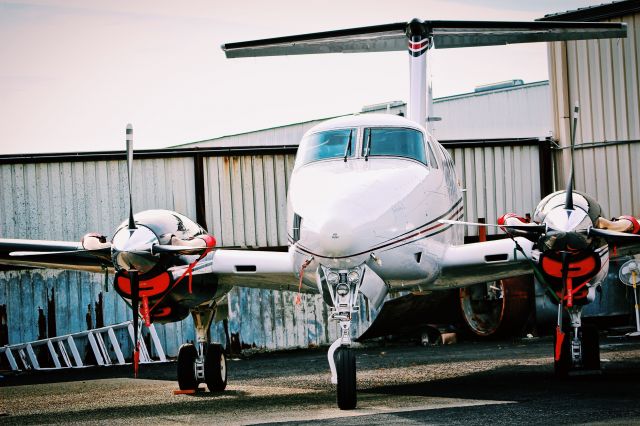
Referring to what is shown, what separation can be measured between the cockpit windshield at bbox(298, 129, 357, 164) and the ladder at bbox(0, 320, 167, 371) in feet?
39.1

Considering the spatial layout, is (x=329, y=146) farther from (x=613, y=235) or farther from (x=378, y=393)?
(x=613, y=235)

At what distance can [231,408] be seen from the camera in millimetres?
12547

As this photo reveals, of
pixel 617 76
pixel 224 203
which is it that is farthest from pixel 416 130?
pixel 617 76

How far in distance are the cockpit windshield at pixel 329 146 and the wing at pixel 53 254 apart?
9.96ft

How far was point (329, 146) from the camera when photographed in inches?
523

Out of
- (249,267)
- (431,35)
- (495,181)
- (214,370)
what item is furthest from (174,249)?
(495,181)

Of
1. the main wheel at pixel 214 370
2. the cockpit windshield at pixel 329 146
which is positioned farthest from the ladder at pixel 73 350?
the cockpit windshield at pixel 329 146

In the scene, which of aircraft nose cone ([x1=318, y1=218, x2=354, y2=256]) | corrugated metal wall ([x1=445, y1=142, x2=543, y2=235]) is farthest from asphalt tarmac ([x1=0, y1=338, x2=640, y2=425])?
corrugated metal wall ([x1=445, y1=142, x2=543, y2=235])

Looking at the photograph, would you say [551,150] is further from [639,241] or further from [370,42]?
[639,241]

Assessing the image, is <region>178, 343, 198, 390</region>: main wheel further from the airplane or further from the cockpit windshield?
the cockpit windshield

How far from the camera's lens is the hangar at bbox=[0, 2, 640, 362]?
24859 millimetres

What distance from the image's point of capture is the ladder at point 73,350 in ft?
78.4

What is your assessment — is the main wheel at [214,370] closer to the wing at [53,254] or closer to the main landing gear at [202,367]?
the main landing gear at [202,367]

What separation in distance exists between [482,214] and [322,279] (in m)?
16.8
